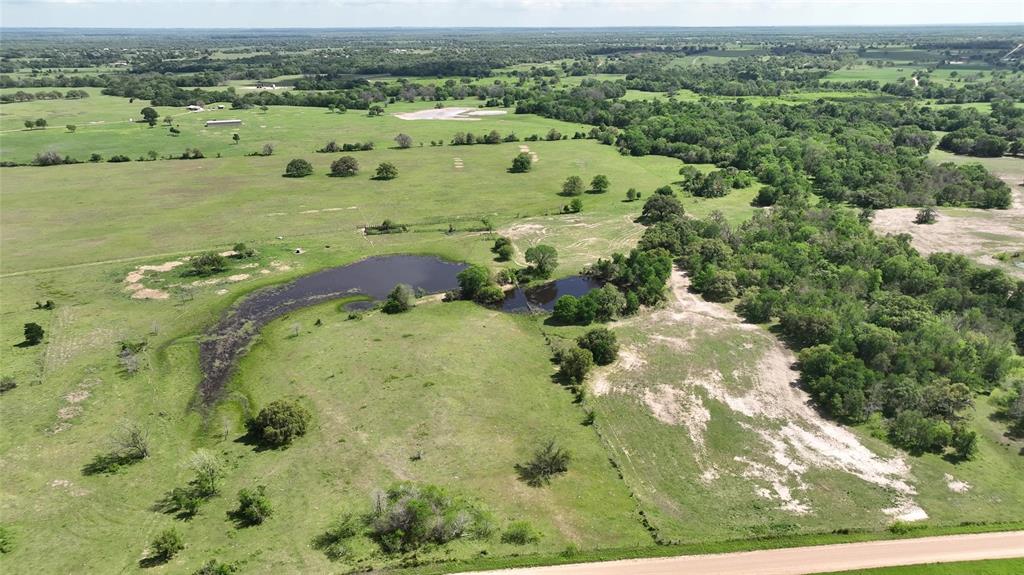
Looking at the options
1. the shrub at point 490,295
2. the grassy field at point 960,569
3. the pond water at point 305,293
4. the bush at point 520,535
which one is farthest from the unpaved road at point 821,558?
the shrub at point 490,295

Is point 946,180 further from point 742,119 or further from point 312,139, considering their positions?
point 312,139

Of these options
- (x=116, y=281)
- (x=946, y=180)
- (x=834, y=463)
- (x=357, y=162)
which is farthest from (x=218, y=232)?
(x=946, y=180)

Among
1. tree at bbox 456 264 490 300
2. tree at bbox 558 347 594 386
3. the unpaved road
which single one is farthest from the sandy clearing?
tree at bbox 456 264 490 300

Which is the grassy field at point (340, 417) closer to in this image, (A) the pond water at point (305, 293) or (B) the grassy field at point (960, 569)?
(A) the pond water at point (305, 293)

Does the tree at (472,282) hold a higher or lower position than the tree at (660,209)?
lower

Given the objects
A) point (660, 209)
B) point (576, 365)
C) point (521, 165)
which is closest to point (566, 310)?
point (576, 365)
